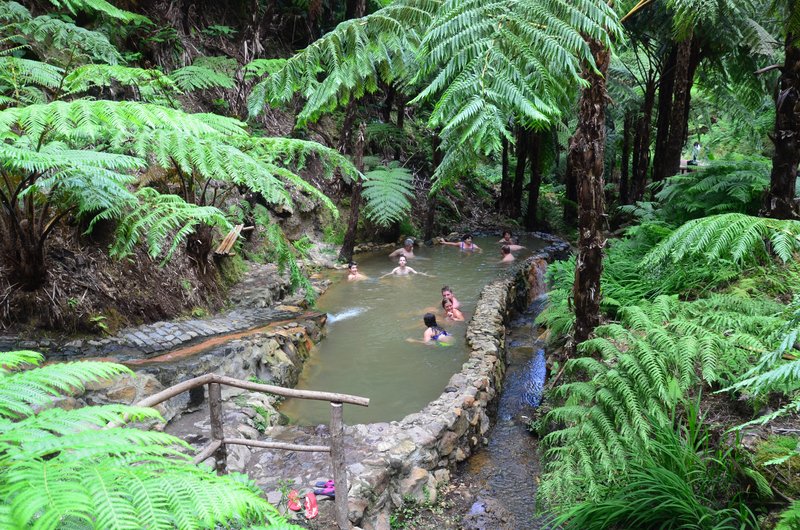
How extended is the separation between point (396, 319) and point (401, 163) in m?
7.17

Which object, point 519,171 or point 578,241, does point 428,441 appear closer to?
point 578,241

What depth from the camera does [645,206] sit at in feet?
22.9

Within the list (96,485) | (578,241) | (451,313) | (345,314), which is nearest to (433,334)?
(451,313)

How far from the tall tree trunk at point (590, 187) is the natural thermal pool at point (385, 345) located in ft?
5.99

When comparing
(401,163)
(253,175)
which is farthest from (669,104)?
(253,175)

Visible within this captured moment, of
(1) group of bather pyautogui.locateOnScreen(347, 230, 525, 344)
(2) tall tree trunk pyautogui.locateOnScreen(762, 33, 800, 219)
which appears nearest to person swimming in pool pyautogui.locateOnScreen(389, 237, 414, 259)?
(1) group of bather pyautogui.locateOnScreen(347, 230, 525, 344)

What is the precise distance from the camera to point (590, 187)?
404 centimetres

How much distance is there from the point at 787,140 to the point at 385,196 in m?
7.13

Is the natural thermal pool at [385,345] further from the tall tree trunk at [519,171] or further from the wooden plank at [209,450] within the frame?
the tall tree trunk at [519,171]

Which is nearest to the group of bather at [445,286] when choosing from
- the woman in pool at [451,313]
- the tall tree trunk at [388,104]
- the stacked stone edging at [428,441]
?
the woman in pool at [451,313]

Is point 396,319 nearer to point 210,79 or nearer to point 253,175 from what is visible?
point 253,175

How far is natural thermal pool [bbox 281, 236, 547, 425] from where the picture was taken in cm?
499

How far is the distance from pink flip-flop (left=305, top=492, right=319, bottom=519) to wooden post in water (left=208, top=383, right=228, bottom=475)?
1.79 ft

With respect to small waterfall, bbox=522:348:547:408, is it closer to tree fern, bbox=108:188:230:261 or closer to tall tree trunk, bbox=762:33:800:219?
tall tree trunk, bbox=762:33:800:219
